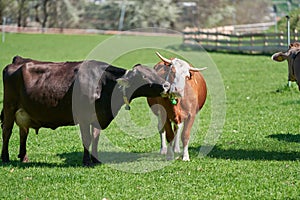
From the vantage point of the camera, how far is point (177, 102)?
8969 mm

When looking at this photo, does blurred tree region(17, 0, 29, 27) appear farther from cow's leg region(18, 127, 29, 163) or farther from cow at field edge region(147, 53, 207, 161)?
cow at field edge region(147, 53, 207, 161)

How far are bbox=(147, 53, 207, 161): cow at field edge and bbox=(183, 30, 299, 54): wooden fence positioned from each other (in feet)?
67.7

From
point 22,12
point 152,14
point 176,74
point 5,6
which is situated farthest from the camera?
point 152,14

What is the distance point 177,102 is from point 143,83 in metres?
0.71

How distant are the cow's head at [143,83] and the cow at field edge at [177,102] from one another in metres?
0.18

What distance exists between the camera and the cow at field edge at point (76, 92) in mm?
8672

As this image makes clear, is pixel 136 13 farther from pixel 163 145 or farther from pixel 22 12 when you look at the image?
pixel 163 145

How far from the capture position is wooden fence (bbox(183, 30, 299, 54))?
33.0 metres

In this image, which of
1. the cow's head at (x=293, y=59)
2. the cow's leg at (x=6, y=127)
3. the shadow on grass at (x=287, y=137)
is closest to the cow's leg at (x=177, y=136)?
the cow's head at (x=293, y=59)

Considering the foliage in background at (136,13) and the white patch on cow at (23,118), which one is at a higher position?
the white patch on cow at (23,118)

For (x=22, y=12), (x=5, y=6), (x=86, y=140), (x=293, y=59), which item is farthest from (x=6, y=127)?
(x=22, y=12)

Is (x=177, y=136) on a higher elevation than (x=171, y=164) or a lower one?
higher

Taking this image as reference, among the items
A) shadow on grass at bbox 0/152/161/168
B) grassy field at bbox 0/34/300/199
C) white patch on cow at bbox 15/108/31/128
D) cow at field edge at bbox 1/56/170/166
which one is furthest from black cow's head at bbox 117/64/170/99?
white patch on cow at bbox 15/108/31/128

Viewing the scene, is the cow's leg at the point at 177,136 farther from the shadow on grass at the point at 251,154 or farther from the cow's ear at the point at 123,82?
the cow's ear at the point at 123,82
